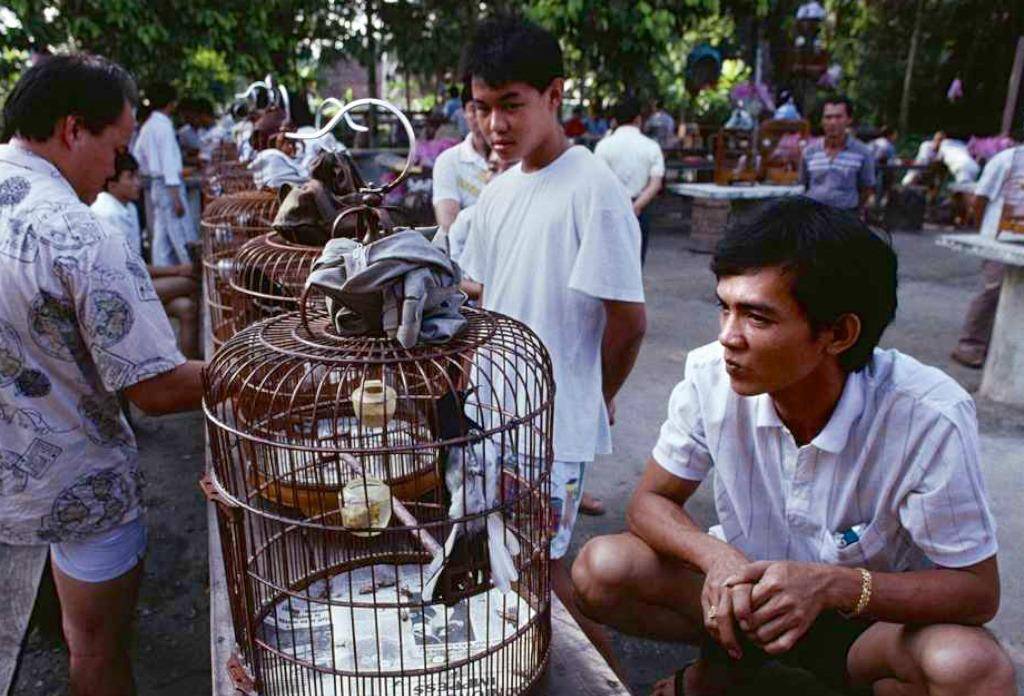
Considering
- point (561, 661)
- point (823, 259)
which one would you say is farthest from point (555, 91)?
point (561, 661)

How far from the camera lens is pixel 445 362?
1584 mm

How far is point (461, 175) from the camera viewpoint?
4.07 metres

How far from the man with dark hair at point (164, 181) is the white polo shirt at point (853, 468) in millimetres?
6086

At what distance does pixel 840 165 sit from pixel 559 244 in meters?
4.18

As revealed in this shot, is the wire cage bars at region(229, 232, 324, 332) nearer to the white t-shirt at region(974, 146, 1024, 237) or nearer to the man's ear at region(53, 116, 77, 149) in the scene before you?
the man's ear at region(53, 116, 77, 149)

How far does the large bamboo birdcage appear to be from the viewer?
3316 millimetres

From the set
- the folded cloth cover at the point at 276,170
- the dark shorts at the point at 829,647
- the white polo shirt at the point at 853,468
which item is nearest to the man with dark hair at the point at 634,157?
the folded cloth cover at the point at 276,170

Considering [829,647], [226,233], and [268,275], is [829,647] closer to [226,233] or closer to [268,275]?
[268,275]

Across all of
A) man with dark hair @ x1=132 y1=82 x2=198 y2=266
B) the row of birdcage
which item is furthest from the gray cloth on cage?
man with dark hair @ x1=132 y1=82 x2=198 y2=266

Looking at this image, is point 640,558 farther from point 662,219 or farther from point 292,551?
point 662,219

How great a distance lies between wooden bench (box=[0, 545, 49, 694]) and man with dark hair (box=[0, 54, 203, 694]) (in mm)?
74

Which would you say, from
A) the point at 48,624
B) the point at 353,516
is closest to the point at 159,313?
the point at 353,516

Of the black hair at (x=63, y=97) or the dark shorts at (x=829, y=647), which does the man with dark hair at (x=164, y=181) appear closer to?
the black hair at (x=63, y=97)

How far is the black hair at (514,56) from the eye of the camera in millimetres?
2104
